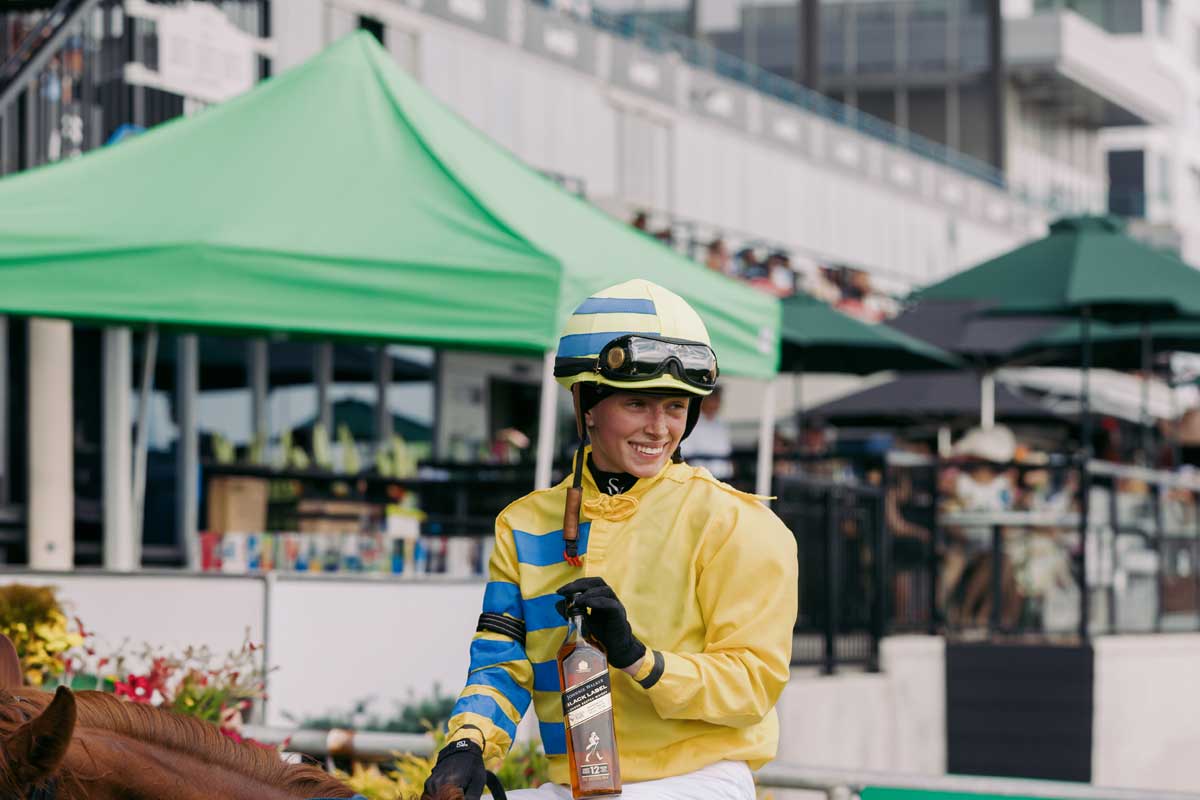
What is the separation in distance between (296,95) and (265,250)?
166 cm

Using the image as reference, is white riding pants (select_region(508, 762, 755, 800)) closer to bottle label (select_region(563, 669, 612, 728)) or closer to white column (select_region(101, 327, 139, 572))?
bottle label (select_region(563, 669, 612, 728))

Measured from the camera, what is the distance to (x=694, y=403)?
3.76 meters

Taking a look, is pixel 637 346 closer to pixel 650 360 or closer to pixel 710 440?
pixel 650 360

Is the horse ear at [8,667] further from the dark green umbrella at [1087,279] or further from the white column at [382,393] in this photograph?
the white column at [382,393]

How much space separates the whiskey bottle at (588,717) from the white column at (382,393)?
44.4ft

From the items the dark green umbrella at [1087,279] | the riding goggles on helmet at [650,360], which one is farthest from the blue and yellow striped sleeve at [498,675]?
the dark green umbrella at [1087,279]

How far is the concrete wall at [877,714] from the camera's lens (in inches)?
400

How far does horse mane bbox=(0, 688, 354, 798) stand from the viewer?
9.67ft

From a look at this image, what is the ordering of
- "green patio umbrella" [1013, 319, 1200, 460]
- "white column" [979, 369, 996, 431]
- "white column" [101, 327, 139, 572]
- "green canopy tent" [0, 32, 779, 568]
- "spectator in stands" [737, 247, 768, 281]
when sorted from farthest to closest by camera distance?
"spectator in stands" [737, 247, 768, 281], "white column" [979, 369, 996, 431], "green patio umbrella" [1013, 319, 1200, 460], "white column" [101, 327, 139, 572], "green canopy tent" [0, 32, 779, 568]

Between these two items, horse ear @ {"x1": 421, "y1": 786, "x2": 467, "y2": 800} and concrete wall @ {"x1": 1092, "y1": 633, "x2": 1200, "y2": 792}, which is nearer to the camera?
horse ear @ {"x1": 421, "y1": 786, "x2": 467, "y2": 800}

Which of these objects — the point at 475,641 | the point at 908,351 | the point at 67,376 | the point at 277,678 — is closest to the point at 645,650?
the point at 475,641

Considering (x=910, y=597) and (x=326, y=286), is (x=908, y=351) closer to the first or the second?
(x=910, y=597)

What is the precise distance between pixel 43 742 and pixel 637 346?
132 centimetres

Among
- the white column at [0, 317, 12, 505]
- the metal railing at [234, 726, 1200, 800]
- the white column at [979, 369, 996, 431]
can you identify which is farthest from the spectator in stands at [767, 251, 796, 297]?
the metal railing at [234, 726, 1200, 800]
